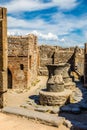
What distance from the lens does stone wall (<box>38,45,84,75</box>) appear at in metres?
22.5

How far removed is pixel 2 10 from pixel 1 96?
370cm

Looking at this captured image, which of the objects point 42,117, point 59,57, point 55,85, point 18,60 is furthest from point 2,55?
point 59,57

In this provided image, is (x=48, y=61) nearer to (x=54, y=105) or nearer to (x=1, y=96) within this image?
(x=54, y=105)

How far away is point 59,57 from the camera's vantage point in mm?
23609

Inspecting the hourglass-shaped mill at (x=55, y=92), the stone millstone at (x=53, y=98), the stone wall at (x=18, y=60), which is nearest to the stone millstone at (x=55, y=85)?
the hourglass-shaped mill at (x=55, y=92)

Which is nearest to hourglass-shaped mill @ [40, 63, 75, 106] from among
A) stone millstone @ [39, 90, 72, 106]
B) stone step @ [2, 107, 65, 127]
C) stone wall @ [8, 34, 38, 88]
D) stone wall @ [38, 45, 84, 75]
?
stone millstone @ [39, 90, 72, 106]

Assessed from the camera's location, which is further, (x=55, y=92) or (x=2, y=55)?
(x=55, y=92)

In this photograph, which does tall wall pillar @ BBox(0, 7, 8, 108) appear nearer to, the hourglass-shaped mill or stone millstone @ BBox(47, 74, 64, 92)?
the hourglass-shaped mill

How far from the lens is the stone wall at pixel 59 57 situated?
886 inches

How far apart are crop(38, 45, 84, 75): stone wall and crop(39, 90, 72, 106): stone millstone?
10.3 meters

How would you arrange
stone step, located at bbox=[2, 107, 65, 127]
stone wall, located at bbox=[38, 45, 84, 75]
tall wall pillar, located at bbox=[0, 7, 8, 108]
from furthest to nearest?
stone wall, located at bbox=[38, 45, 84, 75]
tall wall pillar, located at bbox=[0, 7, 8, 108]
stone step, located at bbox=[2, 107, 65, 127]

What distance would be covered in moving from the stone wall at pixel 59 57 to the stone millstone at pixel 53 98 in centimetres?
1034

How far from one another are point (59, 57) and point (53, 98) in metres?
12.1

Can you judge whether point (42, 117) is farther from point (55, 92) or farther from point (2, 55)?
point (55, 92)
